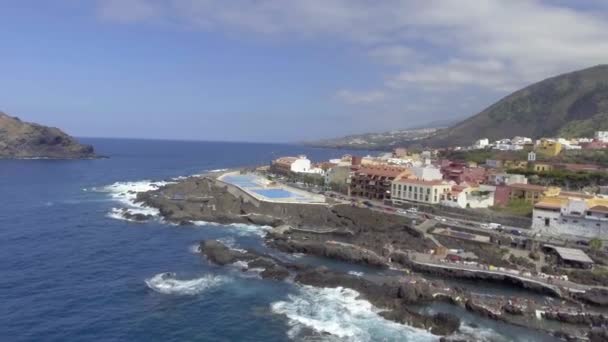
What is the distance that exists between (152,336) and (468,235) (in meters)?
32.5

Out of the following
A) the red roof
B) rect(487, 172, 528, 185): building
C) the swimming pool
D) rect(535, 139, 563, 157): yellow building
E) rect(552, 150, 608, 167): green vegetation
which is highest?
rect(535, 139, 563, 157): yellow building

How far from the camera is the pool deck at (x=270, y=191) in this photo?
2547 inches

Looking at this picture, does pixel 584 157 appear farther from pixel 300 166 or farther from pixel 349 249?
pixel 349 249

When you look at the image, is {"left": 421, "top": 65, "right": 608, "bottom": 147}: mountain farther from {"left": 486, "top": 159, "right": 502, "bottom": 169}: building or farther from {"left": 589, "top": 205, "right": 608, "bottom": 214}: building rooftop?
{"left": 589, "top": 205, "right": 608, "bottom": 214}: building rooftop

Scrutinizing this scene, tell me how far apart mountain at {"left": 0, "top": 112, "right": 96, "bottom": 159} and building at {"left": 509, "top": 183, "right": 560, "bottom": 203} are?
483 ft

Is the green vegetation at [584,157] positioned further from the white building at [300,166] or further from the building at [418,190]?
the white building at [300,166]

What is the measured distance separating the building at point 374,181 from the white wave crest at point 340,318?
1364 inches

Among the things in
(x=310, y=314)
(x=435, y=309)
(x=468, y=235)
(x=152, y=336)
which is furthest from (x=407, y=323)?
(x=468, y=235)

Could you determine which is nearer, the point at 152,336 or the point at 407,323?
the point at 152,336

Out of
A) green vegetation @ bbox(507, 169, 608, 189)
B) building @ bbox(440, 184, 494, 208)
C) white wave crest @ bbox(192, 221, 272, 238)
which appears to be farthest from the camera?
green vegetation @ bbox(507, 169, 608, 189)

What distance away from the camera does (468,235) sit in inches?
1845

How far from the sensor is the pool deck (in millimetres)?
64688

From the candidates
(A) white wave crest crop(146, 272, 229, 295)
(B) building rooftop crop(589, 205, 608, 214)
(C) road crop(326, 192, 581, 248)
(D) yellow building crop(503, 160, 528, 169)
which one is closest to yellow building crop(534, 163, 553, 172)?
(D) yellow building crop(503, 160, 528, 169)

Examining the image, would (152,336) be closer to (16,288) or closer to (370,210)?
(16,288)
